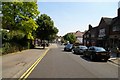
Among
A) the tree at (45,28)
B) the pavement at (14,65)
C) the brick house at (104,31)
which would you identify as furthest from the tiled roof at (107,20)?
the pavement at (14,65)

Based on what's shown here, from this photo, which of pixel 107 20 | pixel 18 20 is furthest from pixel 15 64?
pixel 107 20

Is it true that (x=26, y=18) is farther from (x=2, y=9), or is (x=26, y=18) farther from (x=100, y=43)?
(x=100, y=43)

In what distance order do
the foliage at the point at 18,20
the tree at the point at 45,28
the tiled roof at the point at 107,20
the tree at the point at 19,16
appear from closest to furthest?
the foliage at the point at 18,20
the tree at the point at 19,16
the tiled roof at the point at 107,20
the tree at the point at 45,28

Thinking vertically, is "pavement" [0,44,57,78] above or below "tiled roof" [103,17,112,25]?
below

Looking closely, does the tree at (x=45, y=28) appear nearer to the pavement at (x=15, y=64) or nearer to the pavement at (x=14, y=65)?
the pavement at (x=15, y=64)

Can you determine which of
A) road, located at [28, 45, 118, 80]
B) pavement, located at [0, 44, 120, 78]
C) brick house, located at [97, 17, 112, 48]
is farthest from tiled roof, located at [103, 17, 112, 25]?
road, located at [28, 45, 118, 80]

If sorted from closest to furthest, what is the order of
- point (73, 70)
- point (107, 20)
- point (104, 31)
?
point (73, 70), point (104, 31), point (107, 20)

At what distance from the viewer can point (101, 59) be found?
26.6 meters

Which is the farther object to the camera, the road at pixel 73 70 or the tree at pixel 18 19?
the tree at pixel 18 19

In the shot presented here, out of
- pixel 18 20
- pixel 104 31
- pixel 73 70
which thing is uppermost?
pixel 18 20

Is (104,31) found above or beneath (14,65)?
above

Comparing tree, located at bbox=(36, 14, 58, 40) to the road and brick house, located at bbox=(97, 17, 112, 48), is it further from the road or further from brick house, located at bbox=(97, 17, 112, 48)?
the road

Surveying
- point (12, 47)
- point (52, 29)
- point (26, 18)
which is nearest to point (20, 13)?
point (26, 18)

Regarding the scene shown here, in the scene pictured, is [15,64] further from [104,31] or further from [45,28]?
[104,31]
